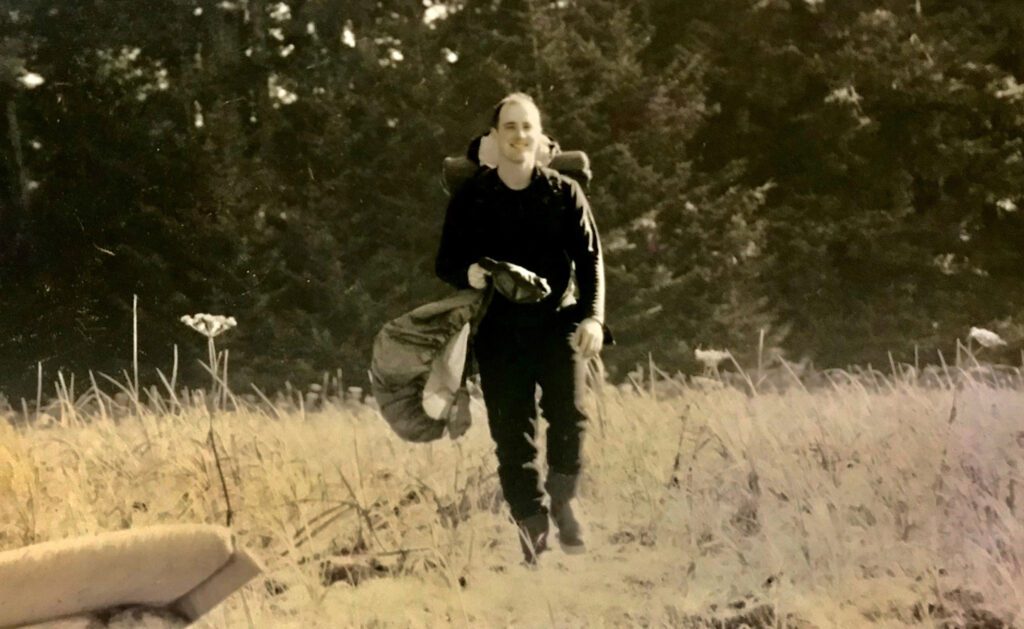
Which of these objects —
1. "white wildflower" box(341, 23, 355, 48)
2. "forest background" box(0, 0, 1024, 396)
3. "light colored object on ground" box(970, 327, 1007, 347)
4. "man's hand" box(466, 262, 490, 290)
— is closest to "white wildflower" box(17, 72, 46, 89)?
"forest background" box(0, 0, 1024, 396)

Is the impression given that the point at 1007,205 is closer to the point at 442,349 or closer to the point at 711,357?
the point at 711,357

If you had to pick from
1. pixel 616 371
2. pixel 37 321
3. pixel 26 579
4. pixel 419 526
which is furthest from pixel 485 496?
pixel 37 321

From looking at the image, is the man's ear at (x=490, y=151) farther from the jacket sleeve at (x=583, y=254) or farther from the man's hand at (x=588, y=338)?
the man's hand at (x=588, y=338)

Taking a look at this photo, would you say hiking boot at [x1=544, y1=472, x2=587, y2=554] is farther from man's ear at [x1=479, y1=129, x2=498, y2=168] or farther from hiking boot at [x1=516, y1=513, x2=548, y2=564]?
man's ear at [x1=479, y1=129, x2=498, y2=168]

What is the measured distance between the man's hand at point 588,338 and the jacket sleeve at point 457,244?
200 mm

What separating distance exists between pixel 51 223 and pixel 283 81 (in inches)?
21.7

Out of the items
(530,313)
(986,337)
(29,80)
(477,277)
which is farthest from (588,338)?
(29,80)

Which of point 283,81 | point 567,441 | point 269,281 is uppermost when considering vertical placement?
point 283,81

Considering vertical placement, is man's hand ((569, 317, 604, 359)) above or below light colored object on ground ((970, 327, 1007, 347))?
above

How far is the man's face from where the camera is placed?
1.44 metres

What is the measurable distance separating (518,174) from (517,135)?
64 mm

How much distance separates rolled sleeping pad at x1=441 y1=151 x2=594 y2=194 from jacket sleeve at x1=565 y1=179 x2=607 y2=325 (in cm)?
3

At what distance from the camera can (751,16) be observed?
1.67 m

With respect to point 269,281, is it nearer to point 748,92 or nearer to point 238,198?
point 238,198
